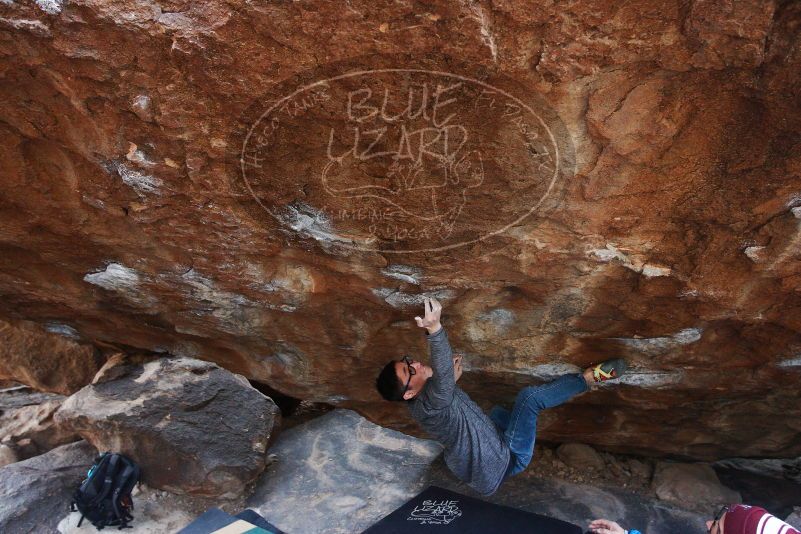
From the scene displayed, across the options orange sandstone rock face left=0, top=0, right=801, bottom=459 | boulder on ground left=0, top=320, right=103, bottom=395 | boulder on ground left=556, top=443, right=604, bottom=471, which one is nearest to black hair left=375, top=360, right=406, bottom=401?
orange sandstone rock face left=0, top=0, right=801, bottom=459

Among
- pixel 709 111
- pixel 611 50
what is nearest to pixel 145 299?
pixel 611 50

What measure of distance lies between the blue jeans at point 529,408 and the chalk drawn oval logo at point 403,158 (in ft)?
3.50

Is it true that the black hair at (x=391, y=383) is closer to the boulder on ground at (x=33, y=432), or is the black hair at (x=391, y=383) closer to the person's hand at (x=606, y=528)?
the person's hand at (x=606, y=528)

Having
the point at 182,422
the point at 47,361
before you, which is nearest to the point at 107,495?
the point at 182,422

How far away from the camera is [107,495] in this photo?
3494 mm

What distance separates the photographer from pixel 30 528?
3490 millimetres

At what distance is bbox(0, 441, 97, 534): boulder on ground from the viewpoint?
3516mm

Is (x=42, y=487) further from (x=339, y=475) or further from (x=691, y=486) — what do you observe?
(x=691, y=486)

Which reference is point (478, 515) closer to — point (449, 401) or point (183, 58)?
point (449, 401)

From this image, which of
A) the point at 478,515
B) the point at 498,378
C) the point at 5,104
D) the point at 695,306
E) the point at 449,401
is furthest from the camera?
the point at 478,515

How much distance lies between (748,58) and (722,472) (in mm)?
3116

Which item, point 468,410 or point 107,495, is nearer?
point 468,410

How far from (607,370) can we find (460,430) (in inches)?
30.1

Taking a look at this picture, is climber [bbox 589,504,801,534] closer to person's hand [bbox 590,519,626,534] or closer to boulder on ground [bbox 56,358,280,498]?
person's hand [bbox 590,519,626,534]
